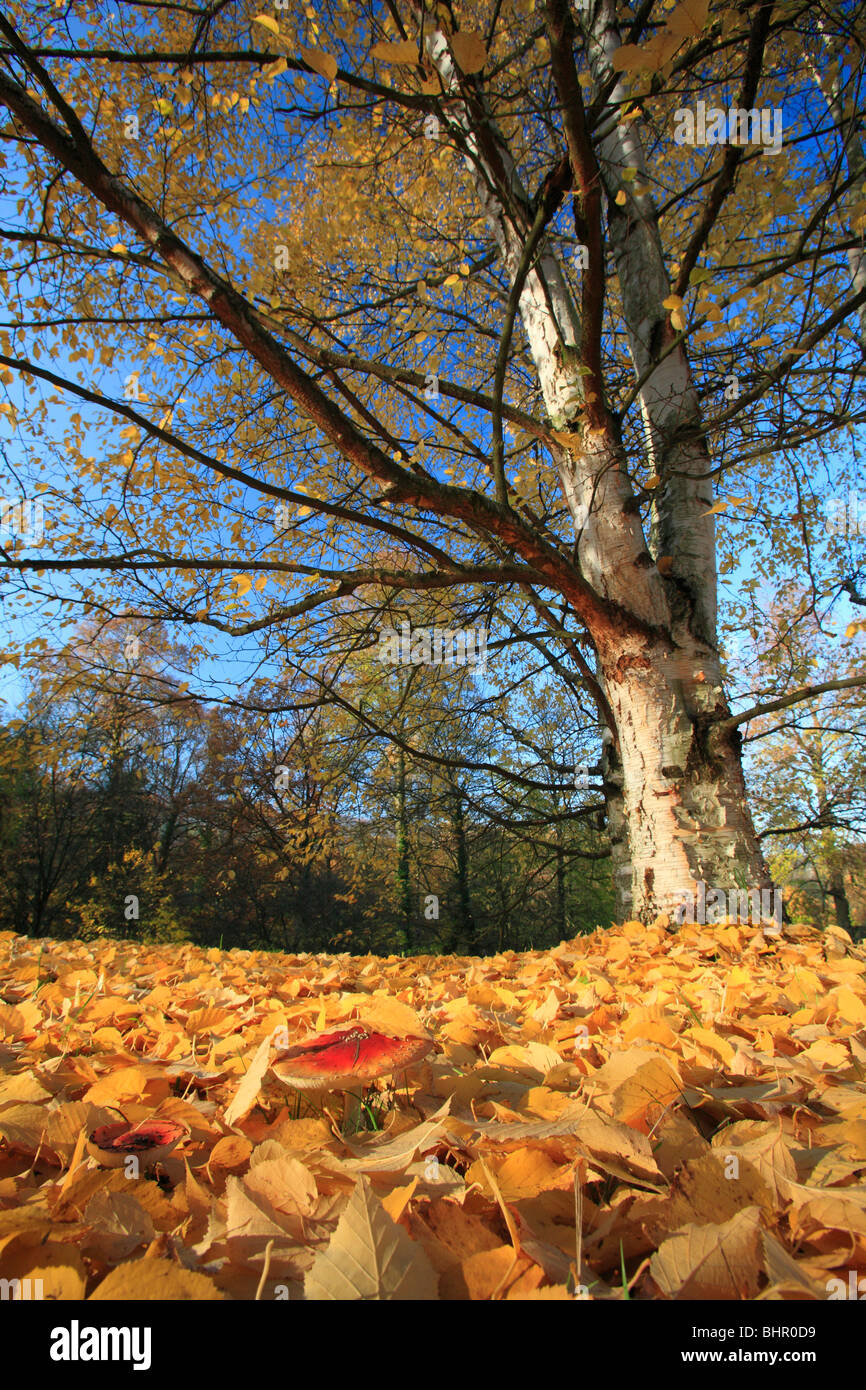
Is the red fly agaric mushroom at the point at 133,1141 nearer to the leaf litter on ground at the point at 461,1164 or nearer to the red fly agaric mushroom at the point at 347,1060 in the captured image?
the leaf litter on ground at the point at 461,1164

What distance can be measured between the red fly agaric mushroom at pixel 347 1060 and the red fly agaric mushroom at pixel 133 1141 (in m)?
0.13

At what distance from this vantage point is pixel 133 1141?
29.4 inches

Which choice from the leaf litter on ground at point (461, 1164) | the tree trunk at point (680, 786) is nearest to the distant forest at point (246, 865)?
the tree trunk at point (680, 786)

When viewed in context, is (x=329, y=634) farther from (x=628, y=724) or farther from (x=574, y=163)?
(x=574, y=163)

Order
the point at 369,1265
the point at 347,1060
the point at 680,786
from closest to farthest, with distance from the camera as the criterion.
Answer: the point at 369,1265, the point at 347,1060, the point at 680,786

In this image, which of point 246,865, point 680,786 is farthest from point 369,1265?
point 246,865

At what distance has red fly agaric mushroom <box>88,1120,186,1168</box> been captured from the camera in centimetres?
70

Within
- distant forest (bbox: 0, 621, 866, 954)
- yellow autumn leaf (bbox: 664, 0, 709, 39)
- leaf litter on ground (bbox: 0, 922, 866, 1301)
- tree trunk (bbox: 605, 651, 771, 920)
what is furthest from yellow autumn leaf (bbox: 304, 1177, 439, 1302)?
distant forest (bbox: 0, 621, 866, 954)

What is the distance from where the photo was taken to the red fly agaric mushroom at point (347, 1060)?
0.80m

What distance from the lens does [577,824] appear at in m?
12.5

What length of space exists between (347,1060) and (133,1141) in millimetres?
252

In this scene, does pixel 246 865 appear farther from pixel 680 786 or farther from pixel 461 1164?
pixel 461 1164

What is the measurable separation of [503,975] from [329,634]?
318cm
